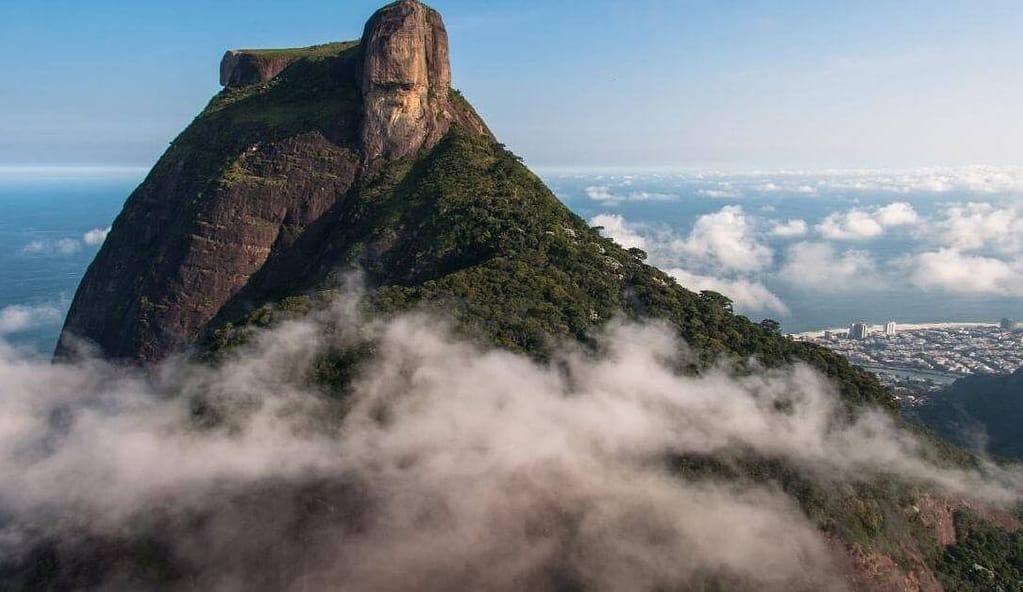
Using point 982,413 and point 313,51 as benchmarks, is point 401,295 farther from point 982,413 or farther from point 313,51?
point 982,413

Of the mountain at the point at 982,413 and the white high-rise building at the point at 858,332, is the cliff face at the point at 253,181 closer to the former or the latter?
the mountain at the point at 982,413

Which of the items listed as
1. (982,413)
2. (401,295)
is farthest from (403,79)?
(982,413)

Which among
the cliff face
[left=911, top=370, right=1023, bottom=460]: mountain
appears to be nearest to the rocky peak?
the cliff face

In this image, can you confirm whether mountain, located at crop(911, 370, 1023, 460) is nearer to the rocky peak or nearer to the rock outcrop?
the rocky peak

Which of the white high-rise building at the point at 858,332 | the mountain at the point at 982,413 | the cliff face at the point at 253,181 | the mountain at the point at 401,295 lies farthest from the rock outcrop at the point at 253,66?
the white high-rise building at the point at 858,332

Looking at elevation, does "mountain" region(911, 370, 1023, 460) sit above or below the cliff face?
below
